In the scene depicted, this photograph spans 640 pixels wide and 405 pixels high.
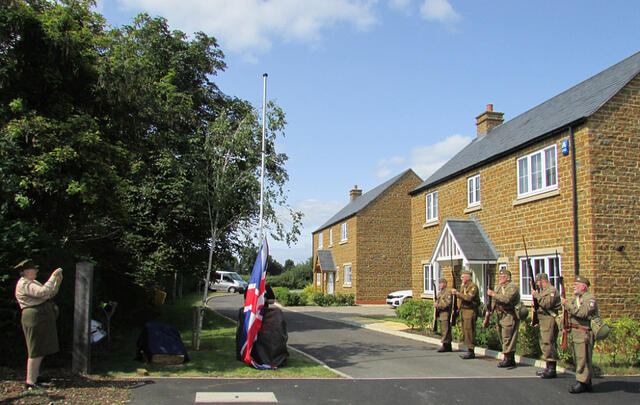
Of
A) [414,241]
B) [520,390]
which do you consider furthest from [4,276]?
[414,241]

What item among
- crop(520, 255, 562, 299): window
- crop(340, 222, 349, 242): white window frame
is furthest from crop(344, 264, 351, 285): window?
crop(520, 255, 562, 299): window

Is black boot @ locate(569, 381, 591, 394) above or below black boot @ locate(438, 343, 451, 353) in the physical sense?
above

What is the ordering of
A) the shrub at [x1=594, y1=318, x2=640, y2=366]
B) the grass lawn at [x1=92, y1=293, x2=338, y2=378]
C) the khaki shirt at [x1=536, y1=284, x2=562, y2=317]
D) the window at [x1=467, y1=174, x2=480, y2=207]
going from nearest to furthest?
the grass lawn at [x1=92, y1=293, x2=338, y2=378], the khaki shirt at [x1=536, y1=284, x2=562, y2=317], the shrub at [x1=594, y1=318, x2=640, y2=366], the window at [x1=467, y1=174, x2=480, y2=207]

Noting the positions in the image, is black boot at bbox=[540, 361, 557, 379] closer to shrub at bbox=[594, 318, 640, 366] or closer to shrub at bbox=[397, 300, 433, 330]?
shrub at bbox=[594, 318, 640, 366]

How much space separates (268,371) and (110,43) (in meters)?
8.33

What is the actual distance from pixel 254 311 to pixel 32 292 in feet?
13.2

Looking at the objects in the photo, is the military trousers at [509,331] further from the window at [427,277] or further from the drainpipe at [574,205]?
the window at [427,277]

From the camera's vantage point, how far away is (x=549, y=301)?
30.4 feet

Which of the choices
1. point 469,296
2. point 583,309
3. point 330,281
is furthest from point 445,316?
point 330,281

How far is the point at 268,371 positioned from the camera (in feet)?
30.7

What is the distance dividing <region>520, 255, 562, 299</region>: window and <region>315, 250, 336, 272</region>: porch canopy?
23.3 m

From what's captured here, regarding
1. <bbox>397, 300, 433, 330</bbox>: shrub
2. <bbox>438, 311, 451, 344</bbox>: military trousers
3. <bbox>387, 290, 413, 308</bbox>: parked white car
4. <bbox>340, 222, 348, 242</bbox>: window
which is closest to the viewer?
<bbox>438, 311, 451, 344</bbox>: military trousers

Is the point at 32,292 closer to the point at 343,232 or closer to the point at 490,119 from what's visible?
the point at 490,119

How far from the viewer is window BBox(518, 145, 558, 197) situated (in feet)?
47.0
